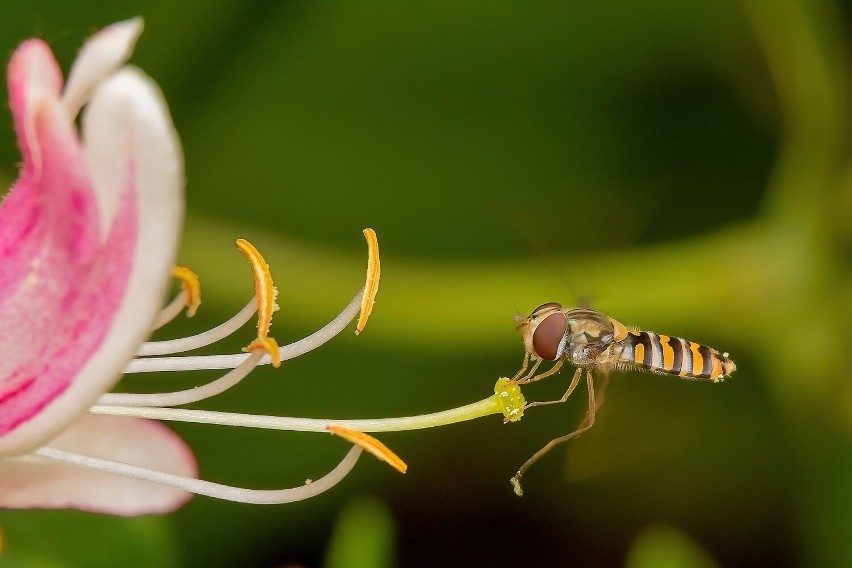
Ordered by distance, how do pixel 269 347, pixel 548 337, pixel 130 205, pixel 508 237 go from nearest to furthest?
pixel 130 205 → pixel 269 347 → pixel 548 337 → pixel 508 237

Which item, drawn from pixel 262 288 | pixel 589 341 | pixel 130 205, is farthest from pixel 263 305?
pixel 589 341

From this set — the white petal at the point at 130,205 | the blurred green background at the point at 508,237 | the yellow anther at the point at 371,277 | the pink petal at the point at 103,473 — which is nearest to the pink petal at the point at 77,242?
the white petal at the point at 130,205

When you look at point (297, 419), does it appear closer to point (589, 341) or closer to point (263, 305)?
point (263, 305)

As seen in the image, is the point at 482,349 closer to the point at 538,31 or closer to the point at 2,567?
the point at 538,31

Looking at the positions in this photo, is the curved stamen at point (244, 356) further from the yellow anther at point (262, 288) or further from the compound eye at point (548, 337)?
the compound eye at point (548, 337)

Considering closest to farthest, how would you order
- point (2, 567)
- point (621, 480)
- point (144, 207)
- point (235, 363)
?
1. point (144, 207)
2. point (235, 363)
3. point (2, 567)
4. point (621, 480)

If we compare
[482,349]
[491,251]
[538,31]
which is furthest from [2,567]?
[538,31]
